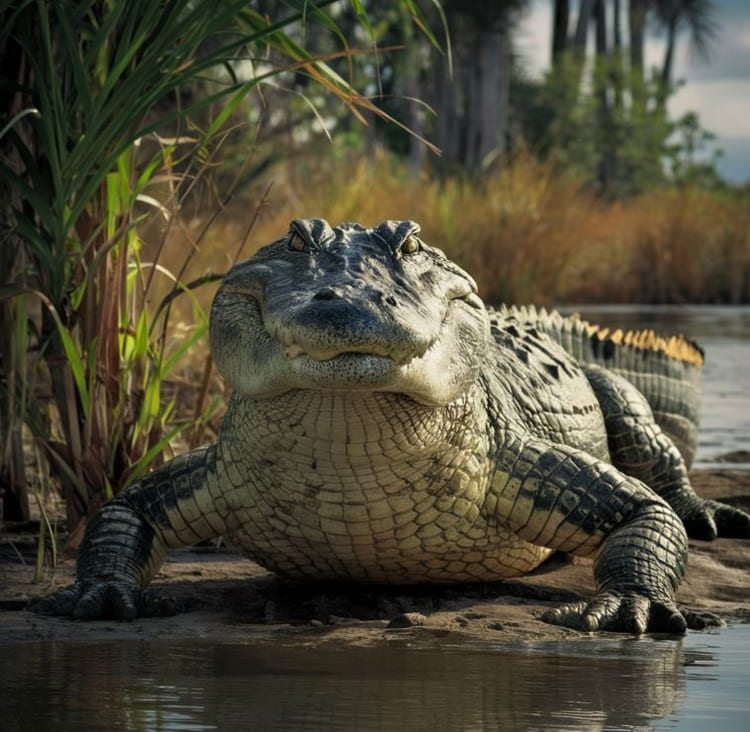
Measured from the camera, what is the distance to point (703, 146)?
43.8 meters

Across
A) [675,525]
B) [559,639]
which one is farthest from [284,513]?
[675,525]

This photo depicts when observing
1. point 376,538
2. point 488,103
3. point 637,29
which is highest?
point 637,29

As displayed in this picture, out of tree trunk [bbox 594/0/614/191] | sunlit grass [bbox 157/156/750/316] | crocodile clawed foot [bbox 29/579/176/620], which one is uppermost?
tree trunk [bbox 594/0/614/191]

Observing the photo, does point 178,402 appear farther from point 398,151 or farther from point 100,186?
point 398,151

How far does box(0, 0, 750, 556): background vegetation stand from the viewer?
456 centimetres

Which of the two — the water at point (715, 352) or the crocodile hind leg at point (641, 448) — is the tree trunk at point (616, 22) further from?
the crocodile hind leg at point (641, 448)

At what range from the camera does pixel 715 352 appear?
1320 cm

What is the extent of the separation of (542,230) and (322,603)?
12135 millimetres

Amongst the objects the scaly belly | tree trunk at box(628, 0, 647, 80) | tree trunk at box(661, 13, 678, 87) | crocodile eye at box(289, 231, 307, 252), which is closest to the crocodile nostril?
crocodile eye at box(289, 231, 307, 252)

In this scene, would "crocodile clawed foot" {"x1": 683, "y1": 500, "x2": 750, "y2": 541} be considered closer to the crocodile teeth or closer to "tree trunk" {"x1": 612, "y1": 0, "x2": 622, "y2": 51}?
the crocodile teeth

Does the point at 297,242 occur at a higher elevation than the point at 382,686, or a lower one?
higher

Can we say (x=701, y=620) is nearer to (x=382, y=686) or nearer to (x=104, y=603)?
(x=382, y=686)

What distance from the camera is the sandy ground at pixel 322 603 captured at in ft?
12.5

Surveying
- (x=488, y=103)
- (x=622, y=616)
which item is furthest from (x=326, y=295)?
(x=488, y=103)
